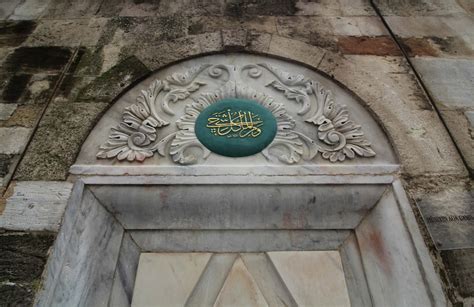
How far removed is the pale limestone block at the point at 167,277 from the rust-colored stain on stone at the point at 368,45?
7.22ft

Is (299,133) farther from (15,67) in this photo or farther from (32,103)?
(15,67)

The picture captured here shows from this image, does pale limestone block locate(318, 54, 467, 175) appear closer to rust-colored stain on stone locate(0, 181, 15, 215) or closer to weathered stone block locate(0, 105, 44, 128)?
weathered stone block locate(0, 105, 44, 128)

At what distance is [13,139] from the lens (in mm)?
2332

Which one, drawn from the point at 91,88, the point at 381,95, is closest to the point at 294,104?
the point at 381,95

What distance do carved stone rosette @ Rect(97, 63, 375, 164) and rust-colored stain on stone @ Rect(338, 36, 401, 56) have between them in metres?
0.60

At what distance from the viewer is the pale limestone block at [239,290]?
82.2 inches

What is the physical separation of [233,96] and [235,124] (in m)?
0.32

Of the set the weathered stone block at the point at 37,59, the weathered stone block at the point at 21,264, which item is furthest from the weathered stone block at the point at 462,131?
the weathered stone block at the point at 37,59

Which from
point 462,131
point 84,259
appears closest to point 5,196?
point 84,259

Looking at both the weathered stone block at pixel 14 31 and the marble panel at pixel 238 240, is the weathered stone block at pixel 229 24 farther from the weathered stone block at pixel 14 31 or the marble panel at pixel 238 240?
the marble panel at pixel 238 240

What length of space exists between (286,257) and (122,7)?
2.94 metres

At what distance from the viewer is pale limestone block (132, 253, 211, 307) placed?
2.07m

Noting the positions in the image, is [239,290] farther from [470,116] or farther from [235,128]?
[470,116]

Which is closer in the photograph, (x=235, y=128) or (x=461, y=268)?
(x=461, y=268)
